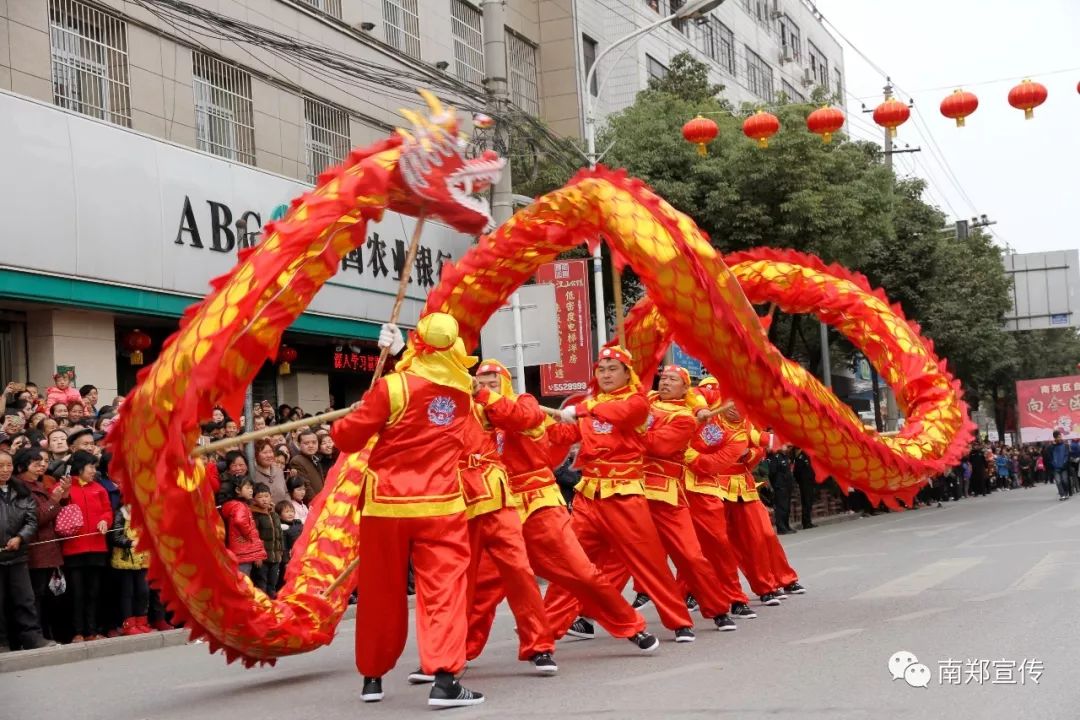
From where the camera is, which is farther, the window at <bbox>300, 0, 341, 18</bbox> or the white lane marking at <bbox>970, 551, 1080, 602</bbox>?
the window at <bbox>300, 0, 341, 18</bbox>

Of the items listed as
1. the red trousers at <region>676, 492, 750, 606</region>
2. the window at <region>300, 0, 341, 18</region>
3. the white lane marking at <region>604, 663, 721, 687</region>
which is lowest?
the white lane marking at <region>604, 663, 721, 687</region>

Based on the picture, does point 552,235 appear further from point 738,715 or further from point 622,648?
point 738,715

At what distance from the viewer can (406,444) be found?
22.9 ft

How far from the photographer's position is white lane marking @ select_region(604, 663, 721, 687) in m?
7.20

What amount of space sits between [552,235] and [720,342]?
53.3 inches

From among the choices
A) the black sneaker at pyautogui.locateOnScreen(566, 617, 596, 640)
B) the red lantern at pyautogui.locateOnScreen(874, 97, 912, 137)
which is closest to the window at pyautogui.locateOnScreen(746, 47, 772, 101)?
the red lantern at pyautogui.locateOnScreen(874, 97, 912, 137)

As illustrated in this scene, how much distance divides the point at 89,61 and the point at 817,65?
118 feet

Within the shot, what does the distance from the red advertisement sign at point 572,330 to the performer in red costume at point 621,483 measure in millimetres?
10678

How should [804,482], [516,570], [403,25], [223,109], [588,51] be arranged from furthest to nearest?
[588,51]
[804,482]
[403,25]
[223,109]
[516,570]

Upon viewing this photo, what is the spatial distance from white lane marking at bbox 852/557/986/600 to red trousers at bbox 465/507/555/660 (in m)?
4.05

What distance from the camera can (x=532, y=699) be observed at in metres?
6.80

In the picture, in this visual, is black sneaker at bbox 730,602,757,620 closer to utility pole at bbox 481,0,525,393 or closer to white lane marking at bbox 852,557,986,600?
white lane marking at bbox 852,557,986,600

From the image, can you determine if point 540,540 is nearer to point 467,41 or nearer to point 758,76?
point 467,41

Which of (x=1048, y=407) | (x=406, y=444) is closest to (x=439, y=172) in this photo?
(x=406, y=444)
